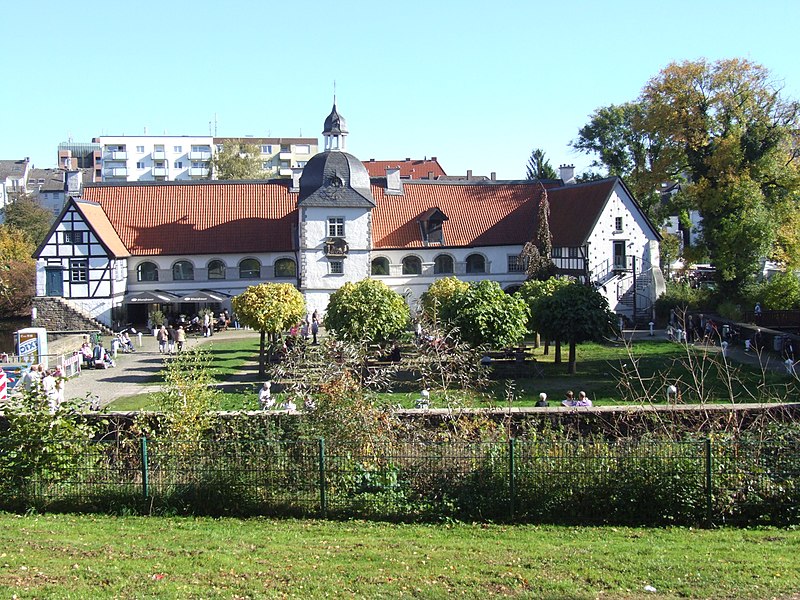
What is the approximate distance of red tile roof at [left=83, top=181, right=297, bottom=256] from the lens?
44.7m

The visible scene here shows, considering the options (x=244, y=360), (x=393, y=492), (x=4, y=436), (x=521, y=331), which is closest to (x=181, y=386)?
(x=4, y=436)

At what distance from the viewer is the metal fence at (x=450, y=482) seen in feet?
41.1

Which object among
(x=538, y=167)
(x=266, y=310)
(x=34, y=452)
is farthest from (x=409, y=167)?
(x=34, y=452)

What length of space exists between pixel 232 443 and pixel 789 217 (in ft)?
113

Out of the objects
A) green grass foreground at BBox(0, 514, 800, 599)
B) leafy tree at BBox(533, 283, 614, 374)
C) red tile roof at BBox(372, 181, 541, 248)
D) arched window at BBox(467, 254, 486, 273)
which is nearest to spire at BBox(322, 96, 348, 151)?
red tile roof at BBox(372, 181, 541, 248)

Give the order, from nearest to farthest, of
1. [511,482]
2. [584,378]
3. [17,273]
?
[511,482] < [584,378] < [17,273]

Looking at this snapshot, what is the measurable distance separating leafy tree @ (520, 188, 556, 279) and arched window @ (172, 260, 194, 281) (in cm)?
1673

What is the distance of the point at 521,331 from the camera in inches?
1072

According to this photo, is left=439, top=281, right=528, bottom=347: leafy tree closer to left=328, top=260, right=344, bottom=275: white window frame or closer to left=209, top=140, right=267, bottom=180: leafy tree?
left=328, top=260, right=344, bottom=275: white window frame

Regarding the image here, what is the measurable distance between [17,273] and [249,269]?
16.1 metres

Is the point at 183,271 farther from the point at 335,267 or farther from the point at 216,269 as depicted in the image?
the point at 335,267

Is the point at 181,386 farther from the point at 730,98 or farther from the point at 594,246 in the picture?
the point at 730,98

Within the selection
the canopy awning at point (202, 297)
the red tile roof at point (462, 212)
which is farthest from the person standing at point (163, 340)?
the red tile roof at point (462, 212)

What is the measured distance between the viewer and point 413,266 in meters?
45.3
